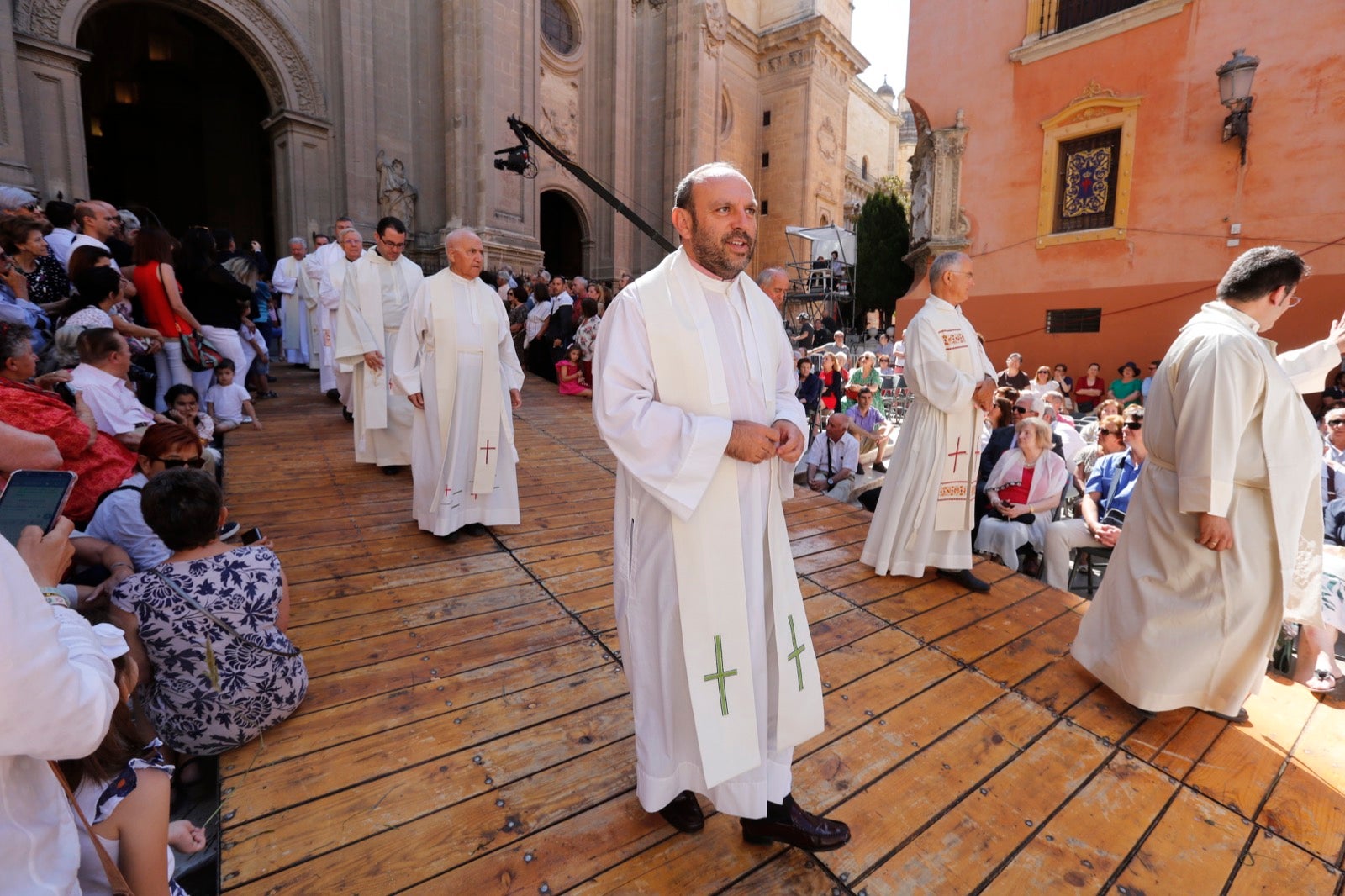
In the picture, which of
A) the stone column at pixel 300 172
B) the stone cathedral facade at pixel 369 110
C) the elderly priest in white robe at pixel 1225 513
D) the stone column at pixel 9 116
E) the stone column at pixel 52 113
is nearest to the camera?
the elderly priest in white robe at pixel 1225 513

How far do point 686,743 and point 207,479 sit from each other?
181cm

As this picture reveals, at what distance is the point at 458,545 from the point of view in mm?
4301

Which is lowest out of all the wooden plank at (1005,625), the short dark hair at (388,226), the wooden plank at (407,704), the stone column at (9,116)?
the wooden plank at (1005,625)

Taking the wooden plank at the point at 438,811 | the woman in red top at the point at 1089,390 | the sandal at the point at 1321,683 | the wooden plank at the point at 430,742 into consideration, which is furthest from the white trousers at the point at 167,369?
the woman in red top at the point at 1089,390

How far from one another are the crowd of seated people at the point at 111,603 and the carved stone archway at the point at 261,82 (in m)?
7.01

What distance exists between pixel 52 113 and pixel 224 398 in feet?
23.5

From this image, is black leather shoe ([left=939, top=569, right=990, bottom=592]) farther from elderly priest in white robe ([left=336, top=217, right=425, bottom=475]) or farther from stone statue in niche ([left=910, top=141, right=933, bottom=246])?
stone statue in niche ([left=910, top=141, right=933, bottom=246])

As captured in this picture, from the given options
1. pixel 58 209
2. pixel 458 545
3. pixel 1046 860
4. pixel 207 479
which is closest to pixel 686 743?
pixel 1046 860

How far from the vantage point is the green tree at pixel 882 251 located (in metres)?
25.7

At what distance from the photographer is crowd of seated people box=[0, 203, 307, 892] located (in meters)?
1.09

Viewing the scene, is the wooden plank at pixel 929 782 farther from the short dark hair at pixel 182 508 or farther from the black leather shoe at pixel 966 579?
the short dark hair at pixel 182 508

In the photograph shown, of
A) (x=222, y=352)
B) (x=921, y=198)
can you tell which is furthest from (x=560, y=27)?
(x=222, y=352)

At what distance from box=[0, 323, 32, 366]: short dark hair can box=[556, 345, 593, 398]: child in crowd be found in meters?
7.12

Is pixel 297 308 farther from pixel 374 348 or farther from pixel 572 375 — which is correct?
pixel 374 348
